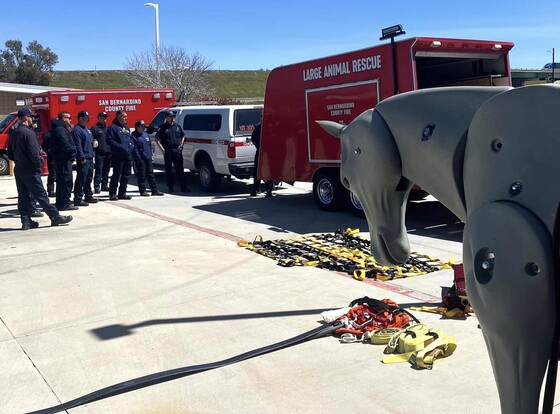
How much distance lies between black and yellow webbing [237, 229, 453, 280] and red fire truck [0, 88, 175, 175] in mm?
13259

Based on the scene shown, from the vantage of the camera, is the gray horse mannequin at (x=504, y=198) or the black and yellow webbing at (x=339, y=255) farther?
the black and yellow webbing at (x=339, y=255)

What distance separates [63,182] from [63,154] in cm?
69

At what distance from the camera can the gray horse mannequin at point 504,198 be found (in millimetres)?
1589

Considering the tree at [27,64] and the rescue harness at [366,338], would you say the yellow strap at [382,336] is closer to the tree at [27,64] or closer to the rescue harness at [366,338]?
the rescue harness at [366,338]

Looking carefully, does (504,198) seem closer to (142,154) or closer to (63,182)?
(63,182)

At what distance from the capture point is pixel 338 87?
1012cm

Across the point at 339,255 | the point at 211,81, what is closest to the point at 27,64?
the point at 211,81

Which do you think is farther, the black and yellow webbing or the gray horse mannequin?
the black and yellow webbing

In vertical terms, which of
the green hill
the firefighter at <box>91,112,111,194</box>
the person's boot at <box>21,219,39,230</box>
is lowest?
the person's boot at <box>21,219,39,230</box>

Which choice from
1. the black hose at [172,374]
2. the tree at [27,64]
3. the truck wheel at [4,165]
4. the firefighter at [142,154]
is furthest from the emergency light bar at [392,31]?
the tree at [27,64]

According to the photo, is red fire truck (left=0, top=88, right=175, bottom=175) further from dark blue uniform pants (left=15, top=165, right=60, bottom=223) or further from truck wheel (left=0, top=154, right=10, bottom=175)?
dark blue uniform pants (left=15, top=165, right=60, bottom=223)

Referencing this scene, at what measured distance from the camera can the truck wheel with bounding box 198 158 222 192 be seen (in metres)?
14.4

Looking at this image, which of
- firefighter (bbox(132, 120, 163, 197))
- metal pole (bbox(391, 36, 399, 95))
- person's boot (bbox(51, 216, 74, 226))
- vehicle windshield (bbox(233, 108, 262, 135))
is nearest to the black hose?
metal pole (bbox(391, 36, 399, 95))

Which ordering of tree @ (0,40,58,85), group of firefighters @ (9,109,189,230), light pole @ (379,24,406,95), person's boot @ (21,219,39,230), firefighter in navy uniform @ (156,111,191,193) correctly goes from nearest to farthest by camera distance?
light pole @ (379,24,406,95)
group of firefighters @ (9,109,189,230)
person's boot @ (21,219,39,230)
firefighter in navy uniform @ (156,111,191,193)
tree @ (0,40,58,85)
